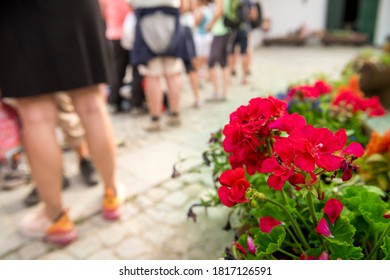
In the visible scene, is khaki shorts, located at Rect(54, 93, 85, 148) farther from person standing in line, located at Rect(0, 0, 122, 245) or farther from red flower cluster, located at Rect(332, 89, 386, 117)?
red flower cluster, located at Rect(332, 89, 386, 117)

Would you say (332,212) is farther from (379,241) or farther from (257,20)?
(257,20)

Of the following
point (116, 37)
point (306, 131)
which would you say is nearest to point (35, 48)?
point (306, 131)

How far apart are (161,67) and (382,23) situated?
11.9m

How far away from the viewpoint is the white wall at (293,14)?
45.6 feet

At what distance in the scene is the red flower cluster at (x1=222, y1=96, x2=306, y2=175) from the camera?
95cm

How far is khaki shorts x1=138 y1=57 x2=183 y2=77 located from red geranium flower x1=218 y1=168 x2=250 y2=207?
280cm

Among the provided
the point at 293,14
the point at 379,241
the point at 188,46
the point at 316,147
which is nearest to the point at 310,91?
the point at 379,241

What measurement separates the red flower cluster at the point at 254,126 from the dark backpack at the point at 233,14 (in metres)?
4.27

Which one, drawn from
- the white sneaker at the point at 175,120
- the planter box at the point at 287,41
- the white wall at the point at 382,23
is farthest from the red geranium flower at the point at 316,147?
the white wall at the point at 382,23

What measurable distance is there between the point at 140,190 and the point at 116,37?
242 centimetres

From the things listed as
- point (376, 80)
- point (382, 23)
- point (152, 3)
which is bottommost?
point (382, 23)

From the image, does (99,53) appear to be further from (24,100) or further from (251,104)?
(251,104)

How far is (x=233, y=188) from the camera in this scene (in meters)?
0.88

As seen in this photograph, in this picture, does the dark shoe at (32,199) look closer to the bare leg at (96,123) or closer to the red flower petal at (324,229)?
the bare leg at (96,123)
